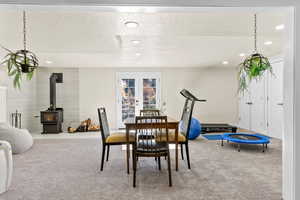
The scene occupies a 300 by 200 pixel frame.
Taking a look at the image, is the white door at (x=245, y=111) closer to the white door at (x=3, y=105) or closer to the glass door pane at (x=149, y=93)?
the glass door pane at (x=149, y=93)

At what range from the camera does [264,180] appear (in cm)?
254

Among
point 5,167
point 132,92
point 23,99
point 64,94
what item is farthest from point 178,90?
point 5,167

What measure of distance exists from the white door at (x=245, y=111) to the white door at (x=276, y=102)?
1020 mm

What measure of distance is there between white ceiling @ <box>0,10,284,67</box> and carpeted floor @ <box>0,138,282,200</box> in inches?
78.0

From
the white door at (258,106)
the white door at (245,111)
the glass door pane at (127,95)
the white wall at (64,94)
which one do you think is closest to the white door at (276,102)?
the white door at (258,106)

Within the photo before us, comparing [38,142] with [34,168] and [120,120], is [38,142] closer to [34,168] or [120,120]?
[34,168]

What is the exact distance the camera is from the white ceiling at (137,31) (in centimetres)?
251

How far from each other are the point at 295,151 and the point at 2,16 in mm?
3492

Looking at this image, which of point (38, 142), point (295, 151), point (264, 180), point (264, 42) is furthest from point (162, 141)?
point (38, 142)

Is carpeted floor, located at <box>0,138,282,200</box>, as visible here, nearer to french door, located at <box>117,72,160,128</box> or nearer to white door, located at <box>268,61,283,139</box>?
white door, located at <box>268,61,283,139</box>

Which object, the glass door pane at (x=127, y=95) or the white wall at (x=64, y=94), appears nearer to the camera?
the white wall at (x=64, y=94)

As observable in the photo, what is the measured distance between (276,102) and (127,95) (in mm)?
4669

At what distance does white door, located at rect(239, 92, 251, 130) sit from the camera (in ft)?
21.2

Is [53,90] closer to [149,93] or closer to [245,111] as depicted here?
[149,93]
